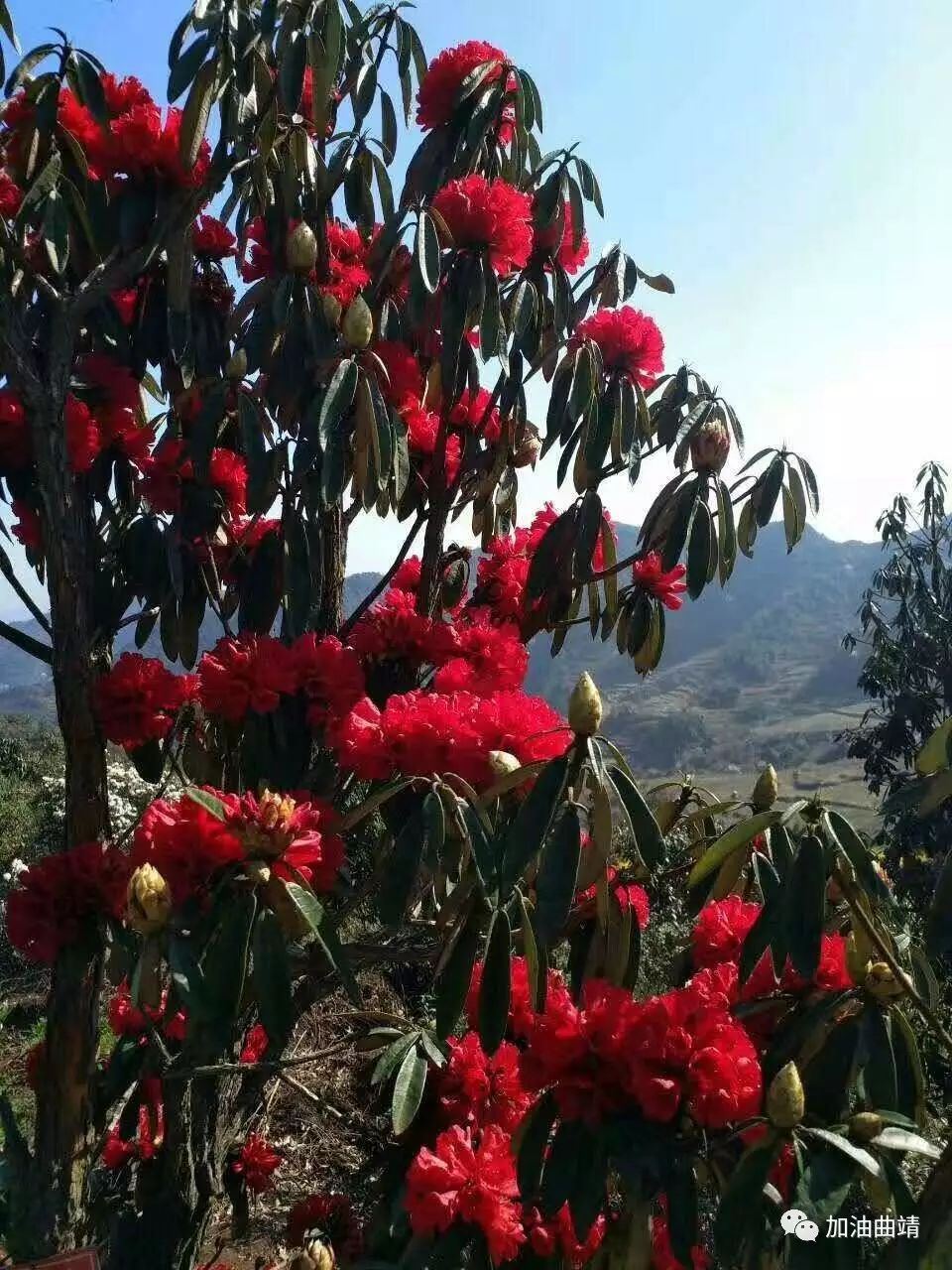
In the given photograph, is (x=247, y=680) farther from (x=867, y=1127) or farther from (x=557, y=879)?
(x=867, y=1127)

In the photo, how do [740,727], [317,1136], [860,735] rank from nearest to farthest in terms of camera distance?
[317,1136] → [860,735] → [740,727]

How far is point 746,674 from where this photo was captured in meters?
57.1

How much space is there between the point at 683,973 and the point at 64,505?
3.70 ft

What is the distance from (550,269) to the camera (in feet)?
5.72

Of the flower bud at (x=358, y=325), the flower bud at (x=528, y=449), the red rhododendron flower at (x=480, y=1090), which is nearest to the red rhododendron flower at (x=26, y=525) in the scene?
the flower bud at (x=358, y=325)

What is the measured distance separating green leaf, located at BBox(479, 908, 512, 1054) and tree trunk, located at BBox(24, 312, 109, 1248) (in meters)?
0.73

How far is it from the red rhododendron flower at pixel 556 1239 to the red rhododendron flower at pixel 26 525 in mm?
1290

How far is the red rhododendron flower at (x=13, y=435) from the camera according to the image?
146 centimetres

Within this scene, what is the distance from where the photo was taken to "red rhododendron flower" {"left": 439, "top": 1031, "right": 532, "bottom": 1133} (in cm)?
114

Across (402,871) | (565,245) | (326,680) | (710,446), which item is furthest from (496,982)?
(565,245)

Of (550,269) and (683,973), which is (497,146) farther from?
(683,973)

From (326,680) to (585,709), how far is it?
19.6 inches

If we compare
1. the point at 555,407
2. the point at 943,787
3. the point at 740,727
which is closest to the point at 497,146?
the point at 555,407

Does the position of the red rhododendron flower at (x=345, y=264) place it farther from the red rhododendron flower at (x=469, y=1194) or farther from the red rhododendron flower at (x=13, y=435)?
the red rhododendron flower at (x=469, y=1194)
